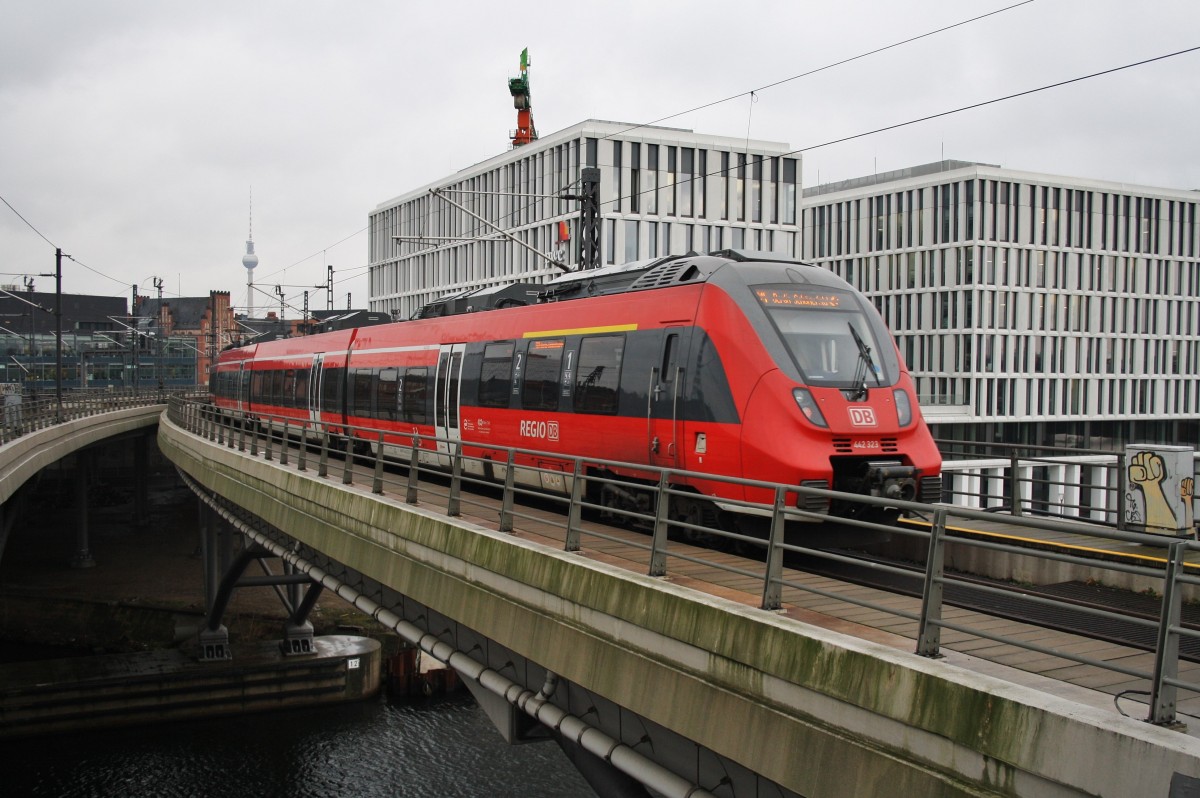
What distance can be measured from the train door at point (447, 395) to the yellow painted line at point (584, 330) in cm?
277

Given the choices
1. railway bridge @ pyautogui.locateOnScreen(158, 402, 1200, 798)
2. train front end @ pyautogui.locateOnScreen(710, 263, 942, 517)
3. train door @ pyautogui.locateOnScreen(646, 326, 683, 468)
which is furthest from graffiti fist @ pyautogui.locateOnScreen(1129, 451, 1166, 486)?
train door @ pyautogui.locateOnScreen(646, 326, 683, 468)

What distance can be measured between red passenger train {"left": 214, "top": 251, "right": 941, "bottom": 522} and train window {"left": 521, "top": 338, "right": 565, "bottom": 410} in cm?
3

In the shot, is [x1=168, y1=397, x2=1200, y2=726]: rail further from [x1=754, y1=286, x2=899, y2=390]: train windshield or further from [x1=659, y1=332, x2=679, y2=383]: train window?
[x1=754, y1=286, x2=899, y2=390]: train windshield

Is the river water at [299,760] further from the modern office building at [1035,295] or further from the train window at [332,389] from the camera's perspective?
the modern office building at [1035,295]

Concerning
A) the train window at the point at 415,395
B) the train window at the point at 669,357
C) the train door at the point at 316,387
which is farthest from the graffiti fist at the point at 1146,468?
the train door at the point at 316,387

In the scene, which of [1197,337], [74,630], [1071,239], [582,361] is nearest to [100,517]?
[74,630]

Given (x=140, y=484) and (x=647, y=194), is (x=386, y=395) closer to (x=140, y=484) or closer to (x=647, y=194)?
(x=647, y=194)

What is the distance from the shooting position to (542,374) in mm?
15609

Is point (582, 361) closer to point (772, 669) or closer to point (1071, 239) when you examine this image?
point (772, 669)

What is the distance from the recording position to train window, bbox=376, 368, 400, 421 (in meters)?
21.9

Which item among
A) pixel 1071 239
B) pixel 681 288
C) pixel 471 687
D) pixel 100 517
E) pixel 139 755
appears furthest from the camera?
pixel 1071 239

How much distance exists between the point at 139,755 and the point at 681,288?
26.9 meters

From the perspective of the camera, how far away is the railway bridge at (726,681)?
490 centimetres

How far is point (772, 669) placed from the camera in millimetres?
6539
